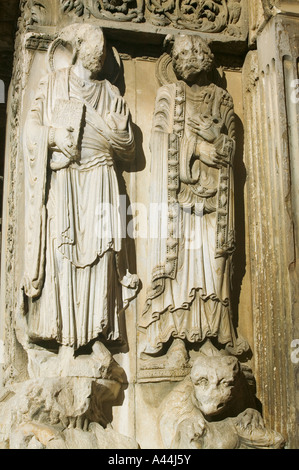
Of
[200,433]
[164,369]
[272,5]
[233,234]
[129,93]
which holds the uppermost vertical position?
[272,5]

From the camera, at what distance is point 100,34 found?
6828 mm

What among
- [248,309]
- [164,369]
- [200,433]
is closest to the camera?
[200,433]

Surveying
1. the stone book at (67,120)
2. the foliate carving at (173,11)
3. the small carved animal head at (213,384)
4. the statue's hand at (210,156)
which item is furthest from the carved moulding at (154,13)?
the small carved animal head at (213,384)

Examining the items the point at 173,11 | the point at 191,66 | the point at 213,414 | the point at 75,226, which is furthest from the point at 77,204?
the point at 173,11

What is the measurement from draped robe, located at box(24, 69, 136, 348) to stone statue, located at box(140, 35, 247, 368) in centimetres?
27

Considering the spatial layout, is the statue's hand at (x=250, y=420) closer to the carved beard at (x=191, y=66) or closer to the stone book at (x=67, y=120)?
the stone book at (x=67, y=120)

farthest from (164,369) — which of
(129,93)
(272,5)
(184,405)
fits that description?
(272,5)

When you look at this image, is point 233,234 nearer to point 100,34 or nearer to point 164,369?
point 164,369

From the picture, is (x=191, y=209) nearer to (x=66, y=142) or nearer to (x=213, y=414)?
(x=66, y=142)

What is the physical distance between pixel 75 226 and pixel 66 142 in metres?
0.61

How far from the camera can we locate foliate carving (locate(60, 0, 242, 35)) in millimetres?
7094

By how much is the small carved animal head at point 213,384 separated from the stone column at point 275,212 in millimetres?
428

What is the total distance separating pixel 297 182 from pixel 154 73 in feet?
4.86

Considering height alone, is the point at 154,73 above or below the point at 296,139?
above
